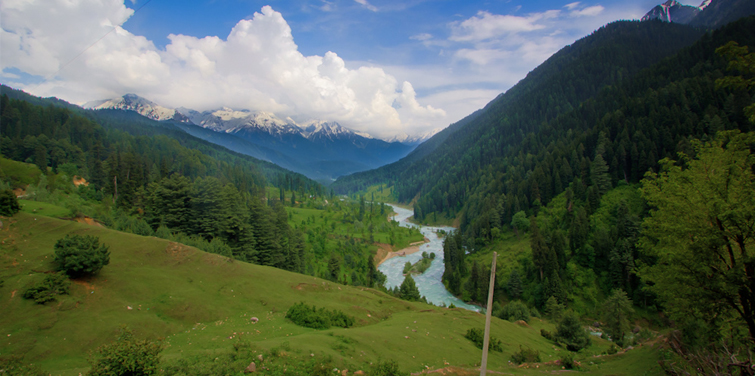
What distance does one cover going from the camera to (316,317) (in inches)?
996

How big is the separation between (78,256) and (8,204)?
38.4ft

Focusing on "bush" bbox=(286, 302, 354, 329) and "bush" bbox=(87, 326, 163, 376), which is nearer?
"bush" bbox=(87, 326, 163, 376)

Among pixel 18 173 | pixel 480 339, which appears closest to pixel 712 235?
pixel 480 339

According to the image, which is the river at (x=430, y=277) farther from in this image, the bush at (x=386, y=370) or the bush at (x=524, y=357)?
the bush at (x=386, y=370)

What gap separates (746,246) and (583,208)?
74.6 meters

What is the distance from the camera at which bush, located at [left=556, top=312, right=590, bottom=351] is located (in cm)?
3981

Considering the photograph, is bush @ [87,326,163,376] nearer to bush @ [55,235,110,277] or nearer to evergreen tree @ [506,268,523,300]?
bush @ [55,235,110,277]

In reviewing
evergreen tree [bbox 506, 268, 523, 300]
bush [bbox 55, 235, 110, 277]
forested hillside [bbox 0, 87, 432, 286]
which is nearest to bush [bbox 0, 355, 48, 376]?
bush [bbox 55, 235, 110, 277]

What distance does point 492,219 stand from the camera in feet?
352

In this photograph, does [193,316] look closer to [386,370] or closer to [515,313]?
[386,370]

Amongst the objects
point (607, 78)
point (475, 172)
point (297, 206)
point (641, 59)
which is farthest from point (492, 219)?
point (641, 59)

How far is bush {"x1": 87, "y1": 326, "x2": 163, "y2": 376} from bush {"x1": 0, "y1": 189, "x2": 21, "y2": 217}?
83.4 ft

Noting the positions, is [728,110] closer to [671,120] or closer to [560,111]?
[671,120]

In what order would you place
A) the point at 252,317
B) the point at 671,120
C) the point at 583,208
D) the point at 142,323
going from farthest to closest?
the point at 671,120, the point at 583,208, the point at 252,317, the point at 142,323
